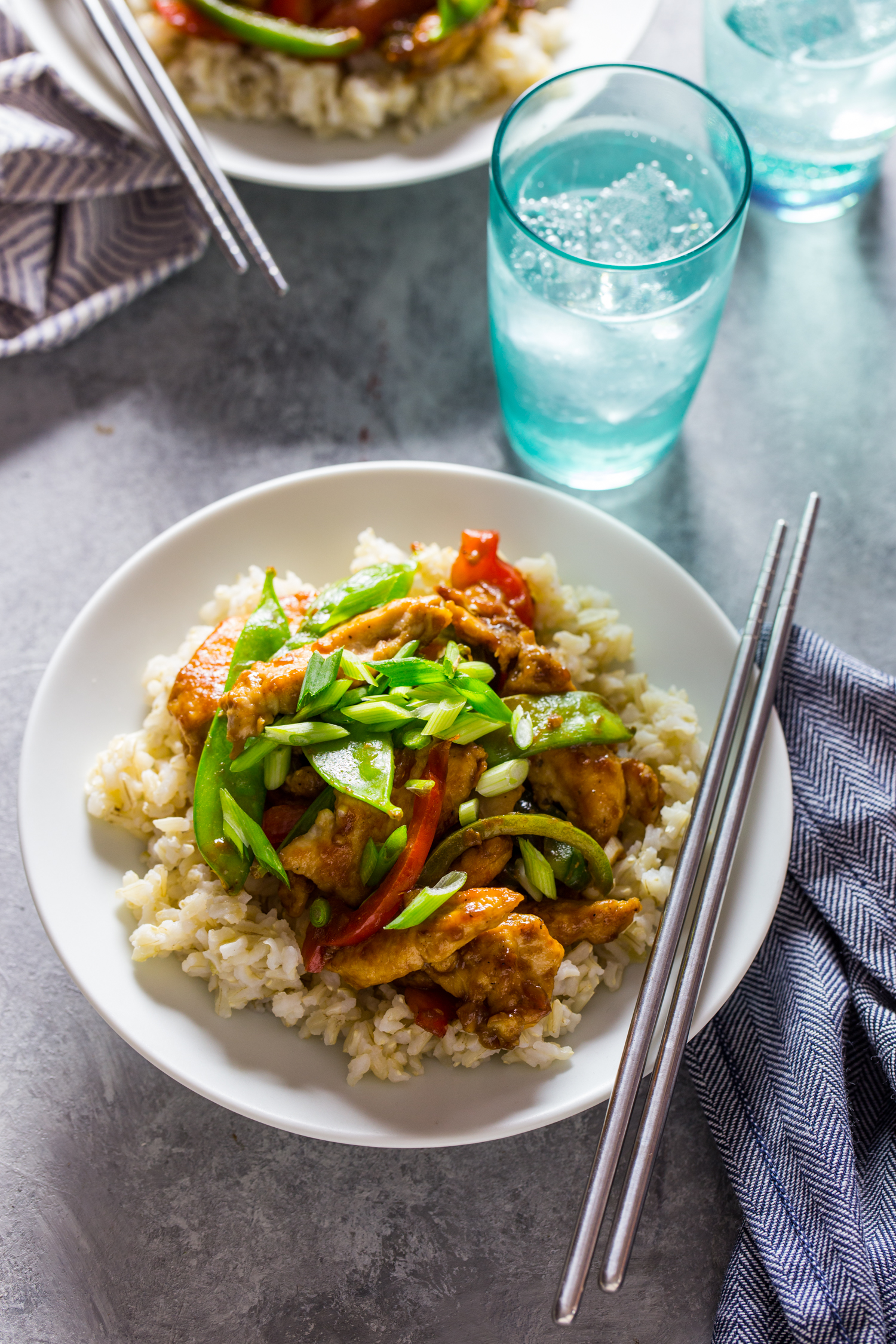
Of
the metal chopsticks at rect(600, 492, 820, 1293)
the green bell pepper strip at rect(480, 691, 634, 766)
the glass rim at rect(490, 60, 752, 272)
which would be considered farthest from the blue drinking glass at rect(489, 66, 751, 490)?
the green bell pepper strip at rect(480, 691, 634, 766)

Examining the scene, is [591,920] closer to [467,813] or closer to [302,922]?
[467,813]

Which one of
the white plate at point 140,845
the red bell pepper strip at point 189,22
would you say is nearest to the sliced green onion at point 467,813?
the white plate at point 140,845

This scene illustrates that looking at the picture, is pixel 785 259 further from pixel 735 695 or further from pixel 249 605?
pixel 249 605

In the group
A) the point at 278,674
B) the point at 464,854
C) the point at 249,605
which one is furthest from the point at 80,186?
the point at 464,854

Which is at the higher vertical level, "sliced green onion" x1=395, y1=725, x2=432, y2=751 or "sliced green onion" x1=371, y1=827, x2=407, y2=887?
"sliced green onion" x1=395, y1=725, x2=432, y2=751

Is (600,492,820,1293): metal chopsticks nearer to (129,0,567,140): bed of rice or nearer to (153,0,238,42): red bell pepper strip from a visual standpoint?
(129,0,567,140): bed of rice

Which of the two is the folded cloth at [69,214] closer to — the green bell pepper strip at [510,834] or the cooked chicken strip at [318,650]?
the cooked chicken strip at [318,650]
